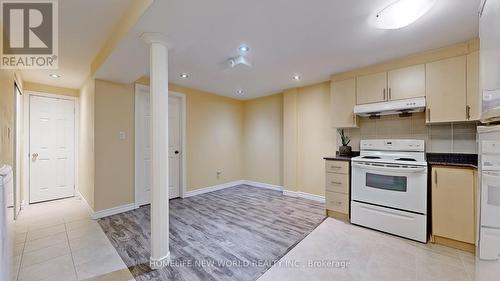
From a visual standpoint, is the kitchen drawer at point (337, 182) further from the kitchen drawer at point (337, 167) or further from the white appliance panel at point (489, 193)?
the white appliance panel at point (489, 193)

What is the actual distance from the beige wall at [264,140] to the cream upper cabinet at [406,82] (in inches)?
88.4

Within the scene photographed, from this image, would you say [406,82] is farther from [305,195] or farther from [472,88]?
[305,195]

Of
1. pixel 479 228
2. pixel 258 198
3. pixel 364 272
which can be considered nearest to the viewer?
pixel 479 228

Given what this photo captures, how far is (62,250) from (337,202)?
3.43m

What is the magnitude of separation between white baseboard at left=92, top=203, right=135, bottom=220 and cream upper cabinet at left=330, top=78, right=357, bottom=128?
3666mm

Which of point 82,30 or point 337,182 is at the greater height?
point 82,30

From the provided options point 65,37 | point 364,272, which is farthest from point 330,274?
point 65,37

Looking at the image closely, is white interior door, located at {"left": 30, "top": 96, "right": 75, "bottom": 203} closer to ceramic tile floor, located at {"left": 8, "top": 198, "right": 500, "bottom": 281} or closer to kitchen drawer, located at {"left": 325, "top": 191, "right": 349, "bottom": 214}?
ceramic tile floor, located at {"left": 8, "top": 198, "right": 500, "bottom": 281}

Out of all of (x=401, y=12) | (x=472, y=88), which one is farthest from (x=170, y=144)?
(x=472, y=88)

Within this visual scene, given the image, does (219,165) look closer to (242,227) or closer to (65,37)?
(242,227)

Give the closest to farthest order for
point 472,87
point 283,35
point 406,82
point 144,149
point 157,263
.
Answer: point 157,263, point 283,35, point 472,87, point 406,82, point 144,149

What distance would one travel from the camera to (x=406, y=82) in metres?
2.64

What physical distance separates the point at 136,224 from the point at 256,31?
2.91m

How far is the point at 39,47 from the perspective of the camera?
8.09 feet
